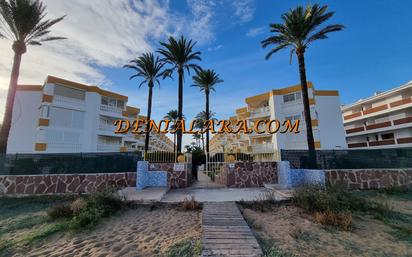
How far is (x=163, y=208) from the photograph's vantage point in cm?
766

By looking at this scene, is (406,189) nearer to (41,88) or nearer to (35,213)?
(35,213)

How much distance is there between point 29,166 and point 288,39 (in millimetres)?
21674

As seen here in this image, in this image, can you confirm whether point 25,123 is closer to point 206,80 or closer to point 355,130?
point 206,80

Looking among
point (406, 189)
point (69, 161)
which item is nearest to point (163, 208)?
point (69, 161)

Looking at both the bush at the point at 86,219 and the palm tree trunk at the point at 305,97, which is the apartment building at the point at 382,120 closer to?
the palm tree trunk at the point at 305,97

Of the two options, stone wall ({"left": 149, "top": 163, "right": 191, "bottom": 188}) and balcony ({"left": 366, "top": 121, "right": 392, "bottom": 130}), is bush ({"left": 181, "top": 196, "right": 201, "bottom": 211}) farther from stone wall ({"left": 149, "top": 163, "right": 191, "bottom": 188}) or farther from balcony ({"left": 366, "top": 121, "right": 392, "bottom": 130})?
balcony ({"left": 366, "top": 121, "right": 392, "bottom": 130})

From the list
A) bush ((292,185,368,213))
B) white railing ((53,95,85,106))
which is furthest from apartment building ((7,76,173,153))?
bush ((292,185,368,213))

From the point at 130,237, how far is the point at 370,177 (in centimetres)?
1419

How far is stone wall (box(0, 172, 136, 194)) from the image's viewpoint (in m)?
10.6

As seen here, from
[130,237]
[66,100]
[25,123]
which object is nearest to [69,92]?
[66,100]

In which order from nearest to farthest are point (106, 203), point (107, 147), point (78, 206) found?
point (78, 206), point (106, 203), point (107, 147)

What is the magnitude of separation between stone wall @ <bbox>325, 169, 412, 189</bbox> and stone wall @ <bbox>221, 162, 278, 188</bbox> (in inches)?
132

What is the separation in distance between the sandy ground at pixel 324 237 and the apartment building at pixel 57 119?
2555 centimetres

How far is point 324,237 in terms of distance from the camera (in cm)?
522
